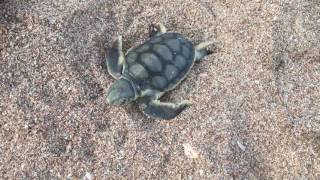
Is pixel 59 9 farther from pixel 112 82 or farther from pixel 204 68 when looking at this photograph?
pixel 204 68

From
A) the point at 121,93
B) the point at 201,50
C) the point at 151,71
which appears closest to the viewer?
the point at 121,93

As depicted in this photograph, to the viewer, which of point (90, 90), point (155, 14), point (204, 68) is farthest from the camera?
point (155, 14)

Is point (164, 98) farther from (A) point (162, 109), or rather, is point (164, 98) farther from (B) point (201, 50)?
(B) point (201, 50)

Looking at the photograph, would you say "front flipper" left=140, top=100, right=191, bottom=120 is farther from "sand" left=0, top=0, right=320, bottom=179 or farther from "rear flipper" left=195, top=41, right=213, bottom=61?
"rear flipper" left=195, top=41, right=213, bottom=61

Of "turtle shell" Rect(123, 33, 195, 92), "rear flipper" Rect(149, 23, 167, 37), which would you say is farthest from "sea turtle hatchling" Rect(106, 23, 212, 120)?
"rear flipper" Rect(149, 23, 167, 37)

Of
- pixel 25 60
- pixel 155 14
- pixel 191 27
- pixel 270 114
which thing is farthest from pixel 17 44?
pixel 270 114

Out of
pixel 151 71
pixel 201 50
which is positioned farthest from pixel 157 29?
pixel 151 71
